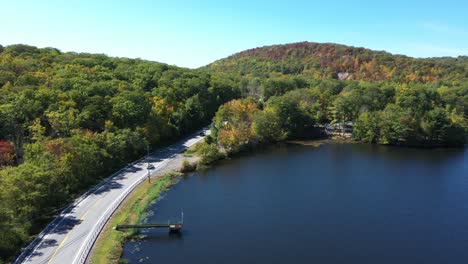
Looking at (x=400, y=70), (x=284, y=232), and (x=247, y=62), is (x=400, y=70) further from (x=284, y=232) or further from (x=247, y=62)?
(x=284, y=232)

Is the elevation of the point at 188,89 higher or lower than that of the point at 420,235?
higher

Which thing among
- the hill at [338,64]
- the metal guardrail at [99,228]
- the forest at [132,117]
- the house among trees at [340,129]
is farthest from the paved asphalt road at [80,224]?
the hill at [338,64]

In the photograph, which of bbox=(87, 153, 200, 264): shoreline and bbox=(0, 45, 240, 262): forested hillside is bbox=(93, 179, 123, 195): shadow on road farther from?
bbox=(87, 153, 200, 264): shoreline

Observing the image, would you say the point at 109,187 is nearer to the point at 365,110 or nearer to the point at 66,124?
the point at 66,124

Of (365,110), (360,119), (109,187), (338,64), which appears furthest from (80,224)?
(338,64)

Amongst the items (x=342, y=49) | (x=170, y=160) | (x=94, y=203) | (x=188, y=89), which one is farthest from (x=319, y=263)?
(x=342, y=49)

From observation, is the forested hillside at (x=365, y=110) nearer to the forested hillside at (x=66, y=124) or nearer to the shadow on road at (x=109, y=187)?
the forested hillside at (x=66, y=124)
